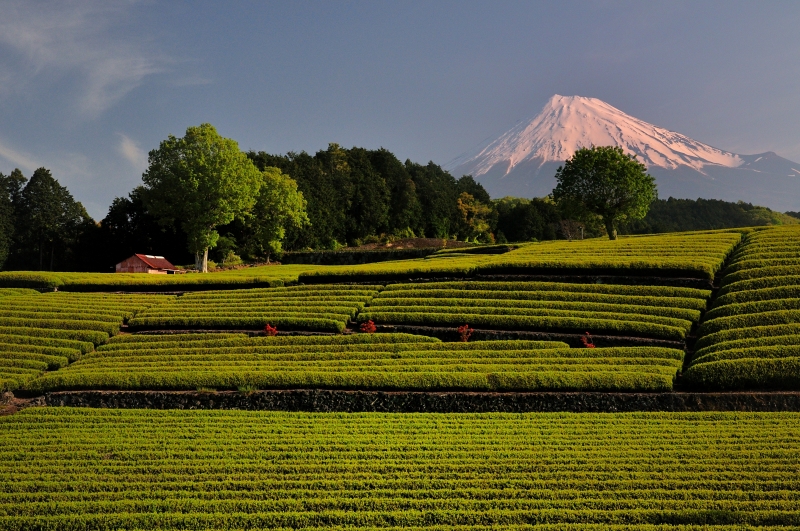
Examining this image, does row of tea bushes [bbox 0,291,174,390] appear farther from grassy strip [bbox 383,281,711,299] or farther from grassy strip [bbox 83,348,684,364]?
grassy strip [bbox 383,281,711,299]

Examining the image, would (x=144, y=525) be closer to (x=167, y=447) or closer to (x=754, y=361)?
(x=167, y=447)

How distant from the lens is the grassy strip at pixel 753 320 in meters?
19.5

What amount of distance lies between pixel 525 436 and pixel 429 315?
928cm

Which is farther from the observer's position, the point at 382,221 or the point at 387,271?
the point at 382,221

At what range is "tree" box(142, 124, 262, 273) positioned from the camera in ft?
151

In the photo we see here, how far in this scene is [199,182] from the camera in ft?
150

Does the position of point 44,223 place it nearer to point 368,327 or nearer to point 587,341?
point 368,327

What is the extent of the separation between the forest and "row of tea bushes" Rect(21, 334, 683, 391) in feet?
105

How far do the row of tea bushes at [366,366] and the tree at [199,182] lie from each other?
1038 inches

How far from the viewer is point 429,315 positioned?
22469 millimetres

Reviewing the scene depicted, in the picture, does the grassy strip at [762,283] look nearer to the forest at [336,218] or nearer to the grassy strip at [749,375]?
the grassy strip at [749,375]

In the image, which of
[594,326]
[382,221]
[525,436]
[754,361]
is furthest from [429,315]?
[382,221]

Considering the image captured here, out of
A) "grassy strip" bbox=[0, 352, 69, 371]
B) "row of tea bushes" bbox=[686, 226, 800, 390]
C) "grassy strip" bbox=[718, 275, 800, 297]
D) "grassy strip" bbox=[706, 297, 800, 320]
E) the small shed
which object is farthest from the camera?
the small shed

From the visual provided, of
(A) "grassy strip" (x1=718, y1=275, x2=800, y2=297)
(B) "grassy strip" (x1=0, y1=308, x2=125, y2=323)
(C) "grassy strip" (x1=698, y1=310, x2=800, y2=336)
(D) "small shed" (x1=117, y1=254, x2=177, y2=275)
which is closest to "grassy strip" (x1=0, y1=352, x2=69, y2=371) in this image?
(B) "grassy strip" (x1=0, y1=308, x2=125, y2=323)
